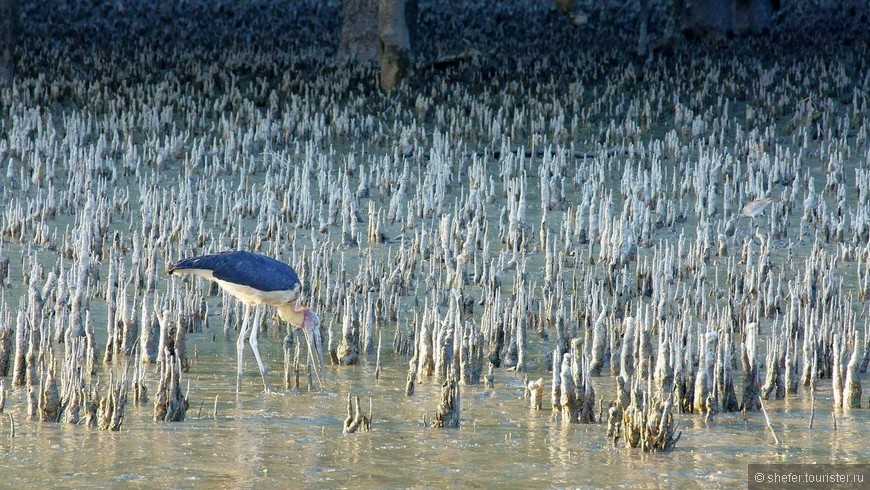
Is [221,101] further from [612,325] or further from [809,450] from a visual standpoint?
[809,450]

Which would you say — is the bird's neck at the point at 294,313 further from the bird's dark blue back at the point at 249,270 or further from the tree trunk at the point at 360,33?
the tree trunk at the point at 360,33

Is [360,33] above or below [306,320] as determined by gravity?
above

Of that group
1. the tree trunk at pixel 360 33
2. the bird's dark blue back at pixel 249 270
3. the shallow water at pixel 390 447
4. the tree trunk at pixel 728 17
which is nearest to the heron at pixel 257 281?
the bird's dark blue back at pixel 249 270

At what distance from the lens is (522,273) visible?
748 centimetres

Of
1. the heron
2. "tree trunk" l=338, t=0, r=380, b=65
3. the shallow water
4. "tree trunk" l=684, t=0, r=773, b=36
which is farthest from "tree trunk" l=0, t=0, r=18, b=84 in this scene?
"tree trunk" l=684, t=0, r=773, b=36

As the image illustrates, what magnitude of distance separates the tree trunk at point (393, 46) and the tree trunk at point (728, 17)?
7621mm

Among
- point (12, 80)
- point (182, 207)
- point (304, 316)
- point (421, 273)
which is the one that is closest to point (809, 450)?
point (304, 316)

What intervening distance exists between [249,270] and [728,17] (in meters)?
17.8

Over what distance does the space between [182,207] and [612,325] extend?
133 inches

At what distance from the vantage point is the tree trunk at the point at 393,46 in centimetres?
1523

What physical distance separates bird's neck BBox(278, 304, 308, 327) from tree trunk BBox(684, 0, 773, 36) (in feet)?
54.5

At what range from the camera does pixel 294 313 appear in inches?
234

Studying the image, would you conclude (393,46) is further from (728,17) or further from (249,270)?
(249,270)

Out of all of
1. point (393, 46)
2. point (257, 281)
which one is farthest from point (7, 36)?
point (257, 281)
